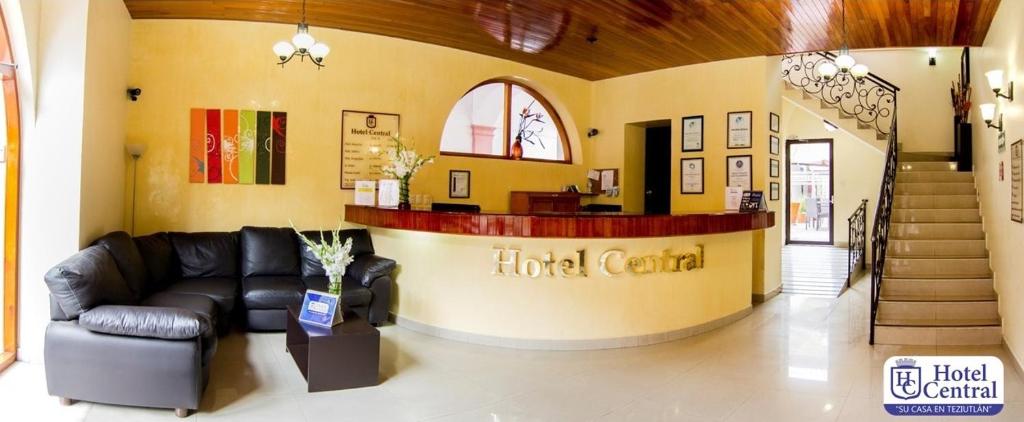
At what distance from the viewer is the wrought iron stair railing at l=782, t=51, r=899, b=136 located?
9.08 meters

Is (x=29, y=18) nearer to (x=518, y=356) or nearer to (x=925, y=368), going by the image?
(x=518, y=356)

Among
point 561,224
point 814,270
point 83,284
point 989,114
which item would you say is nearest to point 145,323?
point 83,284

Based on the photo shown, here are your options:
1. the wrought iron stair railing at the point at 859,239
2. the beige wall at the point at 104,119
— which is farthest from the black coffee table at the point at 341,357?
the wrought iron stair railing at the point at 859,239

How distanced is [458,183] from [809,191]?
350 inches

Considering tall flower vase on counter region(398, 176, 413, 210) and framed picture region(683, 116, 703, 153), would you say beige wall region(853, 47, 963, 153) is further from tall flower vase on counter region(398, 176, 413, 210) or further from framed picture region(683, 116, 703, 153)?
tall flower vase on counter region(398, 176, 413, 210)

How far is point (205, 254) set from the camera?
212 inches

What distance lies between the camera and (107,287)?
3627 mm

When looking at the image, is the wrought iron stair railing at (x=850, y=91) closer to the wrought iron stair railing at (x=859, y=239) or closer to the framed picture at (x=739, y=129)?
the wrought iron stair railing at (x=859, y=239)

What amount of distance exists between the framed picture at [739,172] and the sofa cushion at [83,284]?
646 centimetres

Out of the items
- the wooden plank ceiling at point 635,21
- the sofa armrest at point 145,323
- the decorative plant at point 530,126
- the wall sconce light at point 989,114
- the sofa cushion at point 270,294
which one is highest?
the wooden plank ceiling at point 635,21

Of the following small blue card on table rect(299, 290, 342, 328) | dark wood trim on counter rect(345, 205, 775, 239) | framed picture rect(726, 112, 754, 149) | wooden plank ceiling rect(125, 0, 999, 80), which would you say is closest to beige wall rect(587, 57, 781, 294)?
framed picture rect(726, 112, 754, 149)

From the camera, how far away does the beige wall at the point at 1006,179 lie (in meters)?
4.37

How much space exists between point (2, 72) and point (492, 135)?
16.2 feet

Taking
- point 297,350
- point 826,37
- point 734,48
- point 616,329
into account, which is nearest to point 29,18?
point 297,350
